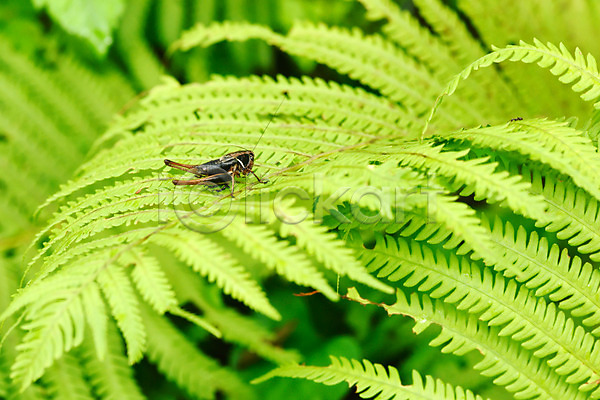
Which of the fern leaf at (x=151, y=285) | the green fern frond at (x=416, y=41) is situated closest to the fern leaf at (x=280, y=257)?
the fern leaf at (x=151, y=285)

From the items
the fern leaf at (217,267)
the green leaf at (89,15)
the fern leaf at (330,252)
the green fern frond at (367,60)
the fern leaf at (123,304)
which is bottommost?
the fern leaf at (123,304)

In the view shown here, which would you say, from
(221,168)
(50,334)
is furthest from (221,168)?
(50,334)

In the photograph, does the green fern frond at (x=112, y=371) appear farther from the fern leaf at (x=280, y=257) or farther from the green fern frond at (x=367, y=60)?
the green fern frond at (x=367, y=60)

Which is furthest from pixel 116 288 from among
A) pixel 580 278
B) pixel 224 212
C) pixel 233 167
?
pixel 580 278

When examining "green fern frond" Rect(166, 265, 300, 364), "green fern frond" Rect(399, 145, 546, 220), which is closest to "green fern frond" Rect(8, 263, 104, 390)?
"green fern frond" Rect(399, 145, 546, 220)

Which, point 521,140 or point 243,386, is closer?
point 521,140

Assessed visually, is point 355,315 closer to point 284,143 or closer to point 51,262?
point 284,143
